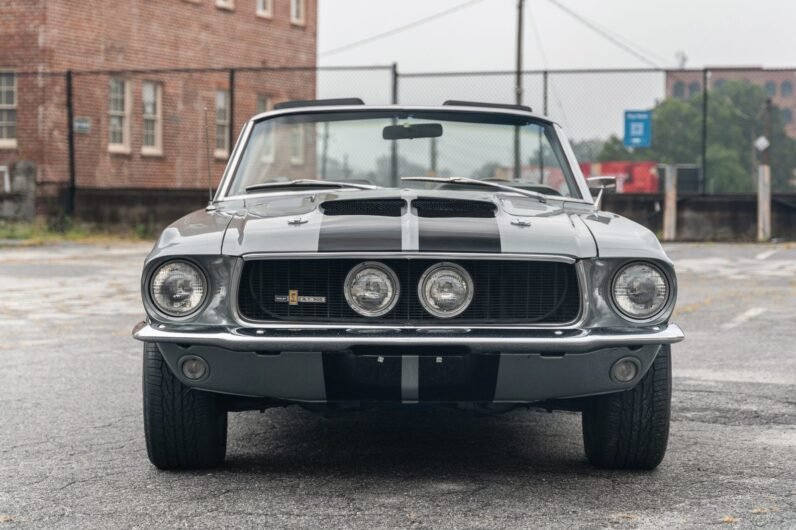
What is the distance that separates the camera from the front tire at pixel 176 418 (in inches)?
183

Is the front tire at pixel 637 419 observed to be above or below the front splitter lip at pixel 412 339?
below

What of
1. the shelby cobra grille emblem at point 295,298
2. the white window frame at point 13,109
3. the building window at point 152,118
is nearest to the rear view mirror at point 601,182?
the shelby cobra grille emblem at point 295,298

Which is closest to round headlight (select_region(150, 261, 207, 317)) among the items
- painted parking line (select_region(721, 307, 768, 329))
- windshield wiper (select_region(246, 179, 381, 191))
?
windshield wiper (select_region(246, 179, 381, 191))

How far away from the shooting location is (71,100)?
85.4ft

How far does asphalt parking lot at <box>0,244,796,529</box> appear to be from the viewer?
4188 millimetres

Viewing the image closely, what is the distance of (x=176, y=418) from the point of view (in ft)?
15.3

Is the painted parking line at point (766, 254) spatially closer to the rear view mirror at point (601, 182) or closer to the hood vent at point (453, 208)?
the rear view mirror at point (601, 182)

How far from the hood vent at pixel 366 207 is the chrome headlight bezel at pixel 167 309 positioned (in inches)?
22.2

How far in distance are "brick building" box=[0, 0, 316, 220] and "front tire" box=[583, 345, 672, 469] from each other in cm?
1835

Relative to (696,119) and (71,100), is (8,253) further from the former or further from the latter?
(696,119)

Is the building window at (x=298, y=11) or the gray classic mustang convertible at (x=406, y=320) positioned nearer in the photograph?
the gray classic mustang convertible at (x=406, y=320)

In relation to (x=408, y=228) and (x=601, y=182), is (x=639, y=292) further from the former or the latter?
(x=601, y=182)

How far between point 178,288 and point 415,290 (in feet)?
2.68

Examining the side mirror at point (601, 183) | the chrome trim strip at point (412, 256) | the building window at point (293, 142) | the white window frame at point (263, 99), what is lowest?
the chrome trim strip at point (412, 256)
